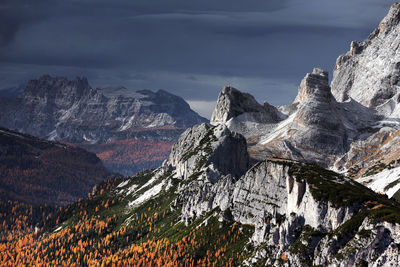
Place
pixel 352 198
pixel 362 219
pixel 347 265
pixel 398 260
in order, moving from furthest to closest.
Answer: pixel 352 198 < pixel 362 219 < pixel 347 265 < pixel 398 260

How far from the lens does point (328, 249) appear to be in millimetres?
176250

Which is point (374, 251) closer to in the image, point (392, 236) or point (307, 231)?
point (392, 236)

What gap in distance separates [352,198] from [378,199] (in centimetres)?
1134

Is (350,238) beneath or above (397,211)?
beneath

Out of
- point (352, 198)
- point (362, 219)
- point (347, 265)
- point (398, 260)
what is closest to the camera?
point (398, 260)

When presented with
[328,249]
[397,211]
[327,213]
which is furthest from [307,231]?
[397,211]

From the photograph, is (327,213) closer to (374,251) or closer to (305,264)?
(305,264)

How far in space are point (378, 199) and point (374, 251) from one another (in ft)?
128

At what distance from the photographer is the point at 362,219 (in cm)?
17738

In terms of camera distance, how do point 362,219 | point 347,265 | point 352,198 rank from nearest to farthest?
point 347,265
point 362,219
point 352,198

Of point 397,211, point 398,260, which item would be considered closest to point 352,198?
point 397,211

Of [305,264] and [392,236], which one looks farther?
[305,264]

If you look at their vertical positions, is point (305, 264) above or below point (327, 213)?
below

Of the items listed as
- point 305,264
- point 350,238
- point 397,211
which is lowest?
point 305,264
